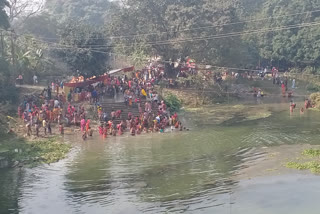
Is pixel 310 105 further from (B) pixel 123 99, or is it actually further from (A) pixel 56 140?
(A) pixel 56 140

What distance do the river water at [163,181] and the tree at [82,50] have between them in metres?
11.6

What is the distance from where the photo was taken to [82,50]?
37688 millimetres

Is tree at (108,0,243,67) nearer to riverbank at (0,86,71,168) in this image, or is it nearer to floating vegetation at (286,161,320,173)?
riverbank at (0,86,71,168)

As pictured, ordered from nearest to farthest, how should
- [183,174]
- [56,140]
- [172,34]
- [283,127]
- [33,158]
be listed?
1. [183,174]
2. [33,158]
3. [56,140]
4. [283,127]
5. [172,34]

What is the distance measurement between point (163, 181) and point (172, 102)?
22.0 m

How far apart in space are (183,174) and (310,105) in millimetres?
23082

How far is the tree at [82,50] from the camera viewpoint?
3772 cm

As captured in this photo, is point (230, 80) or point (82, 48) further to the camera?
point (230, 80)

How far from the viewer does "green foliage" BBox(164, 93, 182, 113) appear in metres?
39.8

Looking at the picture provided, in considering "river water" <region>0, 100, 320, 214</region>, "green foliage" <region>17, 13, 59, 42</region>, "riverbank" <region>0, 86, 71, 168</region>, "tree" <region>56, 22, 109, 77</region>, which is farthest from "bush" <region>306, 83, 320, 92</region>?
"green foliage" <region>17, 13, 59, 42</region>

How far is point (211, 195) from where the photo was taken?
656 inches

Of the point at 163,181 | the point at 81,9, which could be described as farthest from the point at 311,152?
the point at 81,9

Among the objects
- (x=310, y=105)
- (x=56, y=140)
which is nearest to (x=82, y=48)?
(x=56, y=140)

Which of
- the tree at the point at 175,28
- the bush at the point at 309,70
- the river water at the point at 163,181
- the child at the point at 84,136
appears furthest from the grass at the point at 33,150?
the bush at the point at 309,70
